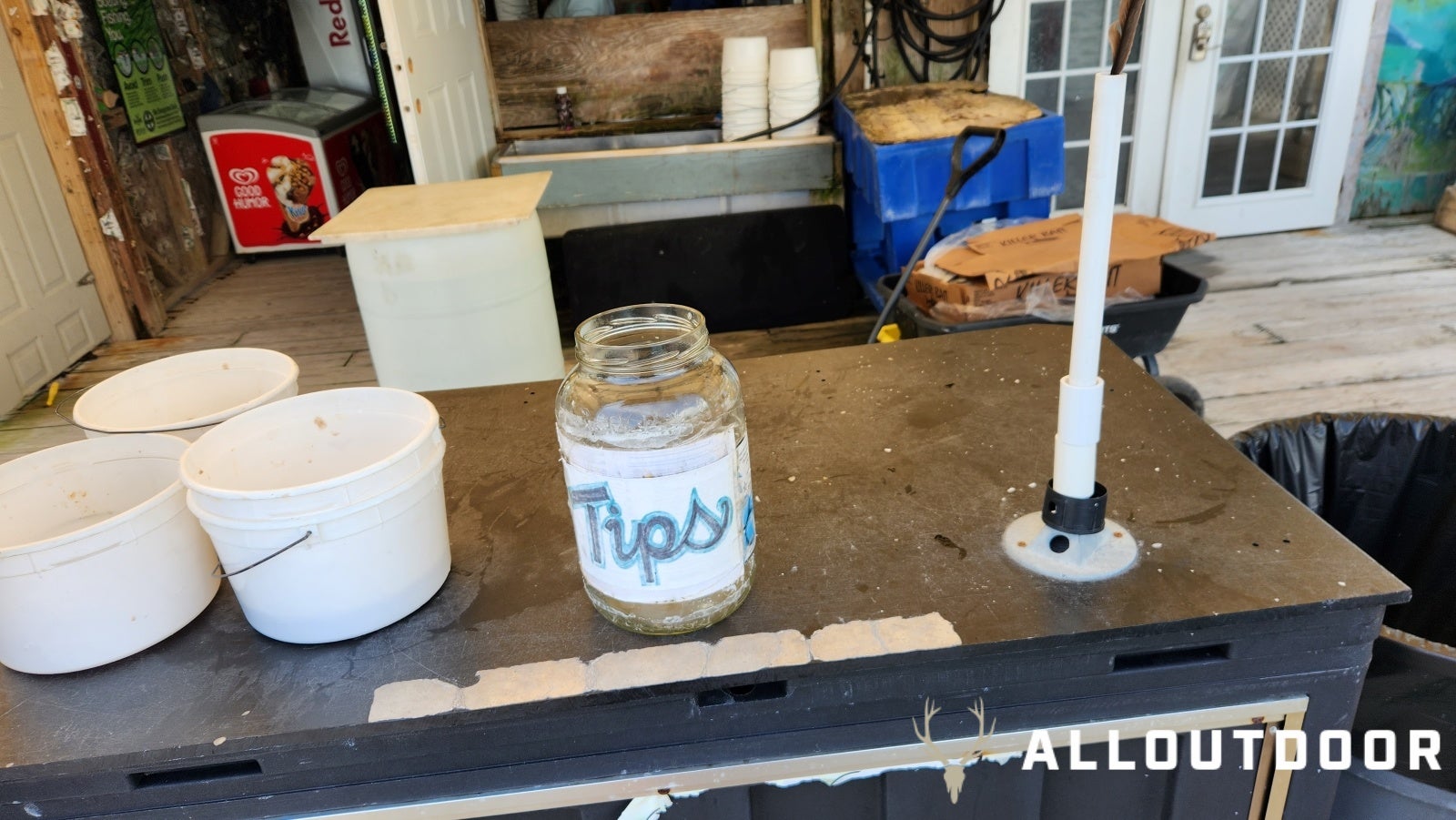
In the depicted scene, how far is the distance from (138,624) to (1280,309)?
3.53 meters

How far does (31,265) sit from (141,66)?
1.17m

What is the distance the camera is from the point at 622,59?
3.70 m

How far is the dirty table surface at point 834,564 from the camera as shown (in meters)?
0.79

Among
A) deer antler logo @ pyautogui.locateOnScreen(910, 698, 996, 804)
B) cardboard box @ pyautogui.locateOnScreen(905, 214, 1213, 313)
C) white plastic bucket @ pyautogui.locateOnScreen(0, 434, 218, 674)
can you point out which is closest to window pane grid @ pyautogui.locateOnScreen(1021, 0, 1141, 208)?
cardboard box @ pyautogui.locateOnScreen(905, 214, 1213, 313)

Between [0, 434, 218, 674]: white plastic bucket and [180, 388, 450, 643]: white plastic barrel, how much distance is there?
0.06 meters

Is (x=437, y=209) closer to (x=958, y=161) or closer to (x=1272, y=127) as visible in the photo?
(x=958, y=161)

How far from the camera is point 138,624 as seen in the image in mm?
819

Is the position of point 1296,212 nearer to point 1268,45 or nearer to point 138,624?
point 1268,45

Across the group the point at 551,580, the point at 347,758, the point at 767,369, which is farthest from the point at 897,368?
the point at 347,758

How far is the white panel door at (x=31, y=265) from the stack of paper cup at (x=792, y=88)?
8.58 ft

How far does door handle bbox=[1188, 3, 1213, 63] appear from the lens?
372 cm

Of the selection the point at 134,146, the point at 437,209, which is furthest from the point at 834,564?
the point at 134,146

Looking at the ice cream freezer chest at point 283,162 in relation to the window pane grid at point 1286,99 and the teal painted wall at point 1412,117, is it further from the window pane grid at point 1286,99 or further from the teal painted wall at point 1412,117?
the teal painted wall at point 1412,117

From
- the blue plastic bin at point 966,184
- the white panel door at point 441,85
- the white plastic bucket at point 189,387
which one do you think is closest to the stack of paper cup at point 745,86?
the blue plastic bin at point 966,184
